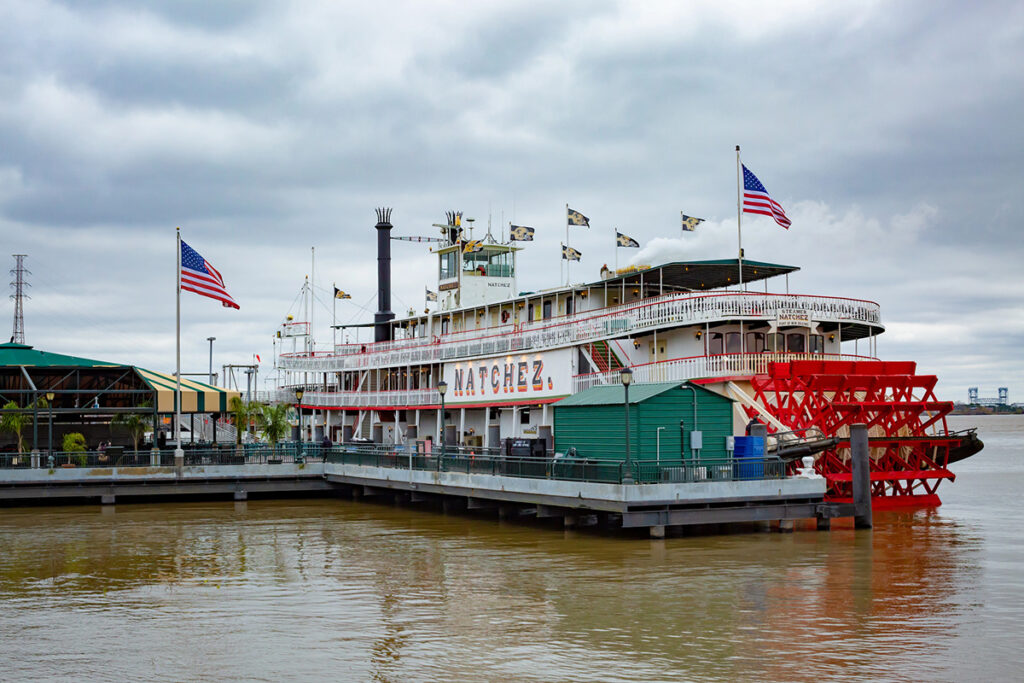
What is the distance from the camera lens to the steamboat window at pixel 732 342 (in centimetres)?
3384

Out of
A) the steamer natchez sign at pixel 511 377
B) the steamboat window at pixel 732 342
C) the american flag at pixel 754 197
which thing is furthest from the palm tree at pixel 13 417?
the american flag at pixel 754 197

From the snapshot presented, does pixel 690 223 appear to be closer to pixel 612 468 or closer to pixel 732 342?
pixel 732 342

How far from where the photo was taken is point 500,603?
17.7 m

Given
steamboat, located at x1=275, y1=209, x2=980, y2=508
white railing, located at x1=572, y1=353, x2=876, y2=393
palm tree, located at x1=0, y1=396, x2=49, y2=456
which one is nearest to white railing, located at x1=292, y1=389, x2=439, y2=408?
steamboat, located at x1=275, y1=209, x2=980, y2=508

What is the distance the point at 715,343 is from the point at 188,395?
21.5m

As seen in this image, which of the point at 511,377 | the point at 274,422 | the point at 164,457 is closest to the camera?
the point at 164,457

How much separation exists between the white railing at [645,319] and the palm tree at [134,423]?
12.4 metres

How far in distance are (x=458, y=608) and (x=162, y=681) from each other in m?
5.51

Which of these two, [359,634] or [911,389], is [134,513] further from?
[911,389]

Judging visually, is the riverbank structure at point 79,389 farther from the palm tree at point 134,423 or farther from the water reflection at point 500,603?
the water reflection at point 500,603

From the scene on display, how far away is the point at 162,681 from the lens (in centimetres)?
1300

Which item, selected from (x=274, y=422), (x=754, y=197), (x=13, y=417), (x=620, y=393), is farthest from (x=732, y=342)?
(x=13, y=417)

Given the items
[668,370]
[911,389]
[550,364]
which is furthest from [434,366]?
[911,389]

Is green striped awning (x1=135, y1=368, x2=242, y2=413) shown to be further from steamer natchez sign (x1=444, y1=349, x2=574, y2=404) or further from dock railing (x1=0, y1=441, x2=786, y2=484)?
steamer natchez sign (x1=444, y1=349, x2=574, y2=404)
